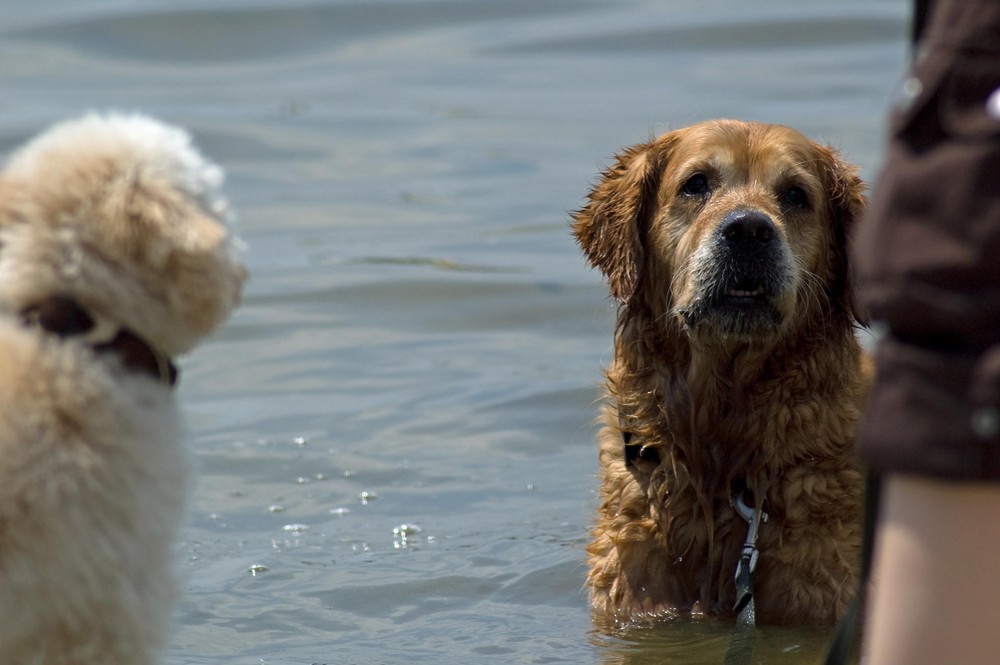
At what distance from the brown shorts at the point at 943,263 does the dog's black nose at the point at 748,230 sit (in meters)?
2.92

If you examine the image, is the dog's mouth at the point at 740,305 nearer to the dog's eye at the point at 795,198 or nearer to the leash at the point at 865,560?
the dog's eye at the point at 795,198

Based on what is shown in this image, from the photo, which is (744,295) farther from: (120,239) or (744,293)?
(120,239)

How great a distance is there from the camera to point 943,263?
2.19 m

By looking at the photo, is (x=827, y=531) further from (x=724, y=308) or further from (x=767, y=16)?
(x=767, y=16)

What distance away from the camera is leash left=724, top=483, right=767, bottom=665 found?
15.8ft

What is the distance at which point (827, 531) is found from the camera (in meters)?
5.09

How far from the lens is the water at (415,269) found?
17.7 feet

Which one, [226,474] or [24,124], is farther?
[24,124]

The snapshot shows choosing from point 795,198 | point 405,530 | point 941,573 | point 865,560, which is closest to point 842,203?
point 795,198

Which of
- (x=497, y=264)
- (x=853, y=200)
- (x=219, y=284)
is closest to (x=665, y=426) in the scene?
(x=853, y=200)

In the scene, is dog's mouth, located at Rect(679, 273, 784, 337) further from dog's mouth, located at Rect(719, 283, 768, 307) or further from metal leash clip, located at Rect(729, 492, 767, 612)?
metal leash clip, located at Rect(729, 492, 767, 612)

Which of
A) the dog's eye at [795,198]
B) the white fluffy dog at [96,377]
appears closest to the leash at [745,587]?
the dog's eye at [795,198]

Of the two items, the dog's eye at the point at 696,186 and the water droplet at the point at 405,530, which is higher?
the dog's eye at the point at 696,186

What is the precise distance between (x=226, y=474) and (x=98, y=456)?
389 centimetres
